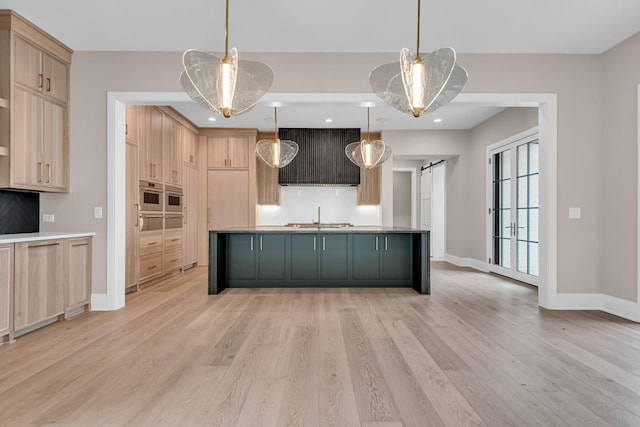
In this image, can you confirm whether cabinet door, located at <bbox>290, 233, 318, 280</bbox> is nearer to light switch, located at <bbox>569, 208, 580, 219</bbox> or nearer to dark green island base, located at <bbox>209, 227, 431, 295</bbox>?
dark green island base, located at <bbox>209, 227, 431, 295</bbox>

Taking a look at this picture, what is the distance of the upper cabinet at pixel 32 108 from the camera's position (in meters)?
3.36

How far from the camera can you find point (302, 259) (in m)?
5.31

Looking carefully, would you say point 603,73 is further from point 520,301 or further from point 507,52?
point 520,301

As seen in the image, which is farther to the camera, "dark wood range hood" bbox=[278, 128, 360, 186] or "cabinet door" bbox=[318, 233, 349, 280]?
"dark wood range hood" bbox=[278, 128, 360, 186]

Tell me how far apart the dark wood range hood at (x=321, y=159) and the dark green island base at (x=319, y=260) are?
2650 mm

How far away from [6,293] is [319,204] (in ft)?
19.6

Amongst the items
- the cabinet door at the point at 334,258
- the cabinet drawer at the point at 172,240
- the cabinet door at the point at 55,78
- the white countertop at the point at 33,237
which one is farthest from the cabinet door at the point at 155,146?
the cabinet door at the point at 334,258

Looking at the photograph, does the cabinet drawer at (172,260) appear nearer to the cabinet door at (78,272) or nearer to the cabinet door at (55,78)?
the cabinet door at (78,272)

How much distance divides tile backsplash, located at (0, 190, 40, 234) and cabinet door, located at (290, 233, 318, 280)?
9.63 feet

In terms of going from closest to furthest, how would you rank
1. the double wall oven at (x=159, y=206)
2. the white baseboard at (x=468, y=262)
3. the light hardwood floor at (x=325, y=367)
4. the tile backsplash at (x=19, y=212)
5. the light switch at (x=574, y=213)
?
1. the light hardwood floor at (x=325, y=367)
2. the tile backsplash at (x=19, y=212)
3. the light switch at (x=574, y=213)
4. the double wall oven at (x=159, y=206)
5. the white baseboard at (x=468, y=262)

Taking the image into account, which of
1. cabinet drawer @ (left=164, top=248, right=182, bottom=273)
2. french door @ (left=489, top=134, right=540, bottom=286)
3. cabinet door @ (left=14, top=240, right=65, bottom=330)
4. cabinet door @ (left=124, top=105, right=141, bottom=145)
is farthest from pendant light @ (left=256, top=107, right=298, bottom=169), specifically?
french door @ (left=489, top=134, right=540, bottom=286)

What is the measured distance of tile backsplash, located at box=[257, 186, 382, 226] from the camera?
8.30 metres

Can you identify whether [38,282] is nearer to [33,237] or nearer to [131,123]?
[33,237]

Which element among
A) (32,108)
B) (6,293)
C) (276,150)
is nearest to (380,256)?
(276,150)
